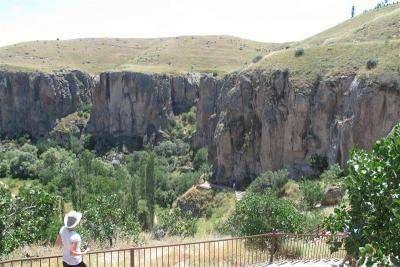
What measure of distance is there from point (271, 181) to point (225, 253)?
38113 mm

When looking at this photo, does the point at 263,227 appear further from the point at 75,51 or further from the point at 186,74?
the point at 75,51

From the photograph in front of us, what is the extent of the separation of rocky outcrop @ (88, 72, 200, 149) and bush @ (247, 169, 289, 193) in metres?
53.6

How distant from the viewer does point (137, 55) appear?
146 m

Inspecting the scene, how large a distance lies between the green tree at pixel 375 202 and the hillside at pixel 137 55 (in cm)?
10505

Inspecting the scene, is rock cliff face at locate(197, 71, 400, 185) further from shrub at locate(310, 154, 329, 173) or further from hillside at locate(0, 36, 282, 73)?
hillside at locate(0, 36, 282, 73)

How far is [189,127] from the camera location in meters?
104

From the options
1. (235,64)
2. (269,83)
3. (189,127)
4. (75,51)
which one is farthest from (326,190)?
(75,51)

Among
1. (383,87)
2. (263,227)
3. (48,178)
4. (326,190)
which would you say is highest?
(383,87)

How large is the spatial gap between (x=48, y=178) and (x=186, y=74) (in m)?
41.6

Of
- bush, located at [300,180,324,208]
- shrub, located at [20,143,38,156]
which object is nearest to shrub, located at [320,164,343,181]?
bush, located at [300,180,324,208]

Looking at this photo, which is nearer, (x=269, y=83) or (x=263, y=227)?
(x=263, y=227)

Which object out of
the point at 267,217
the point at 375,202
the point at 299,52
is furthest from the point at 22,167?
the point at 375,202

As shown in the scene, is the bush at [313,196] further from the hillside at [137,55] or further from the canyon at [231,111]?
the hillside at [137,55]

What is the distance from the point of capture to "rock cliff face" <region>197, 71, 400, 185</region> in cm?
4700
